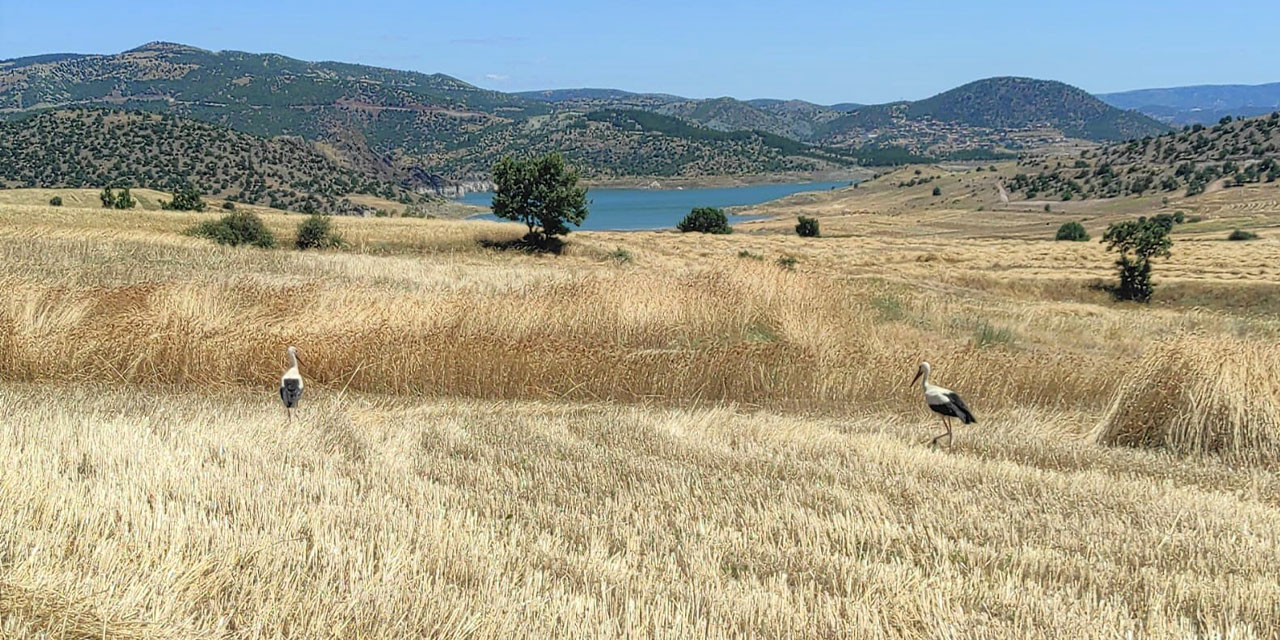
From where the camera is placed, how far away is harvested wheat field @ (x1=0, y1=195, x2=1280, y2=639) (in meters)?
4.13

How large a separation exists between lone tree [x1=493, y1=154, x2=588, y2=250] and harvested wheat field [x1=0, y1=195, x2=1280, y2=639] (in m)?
38.6

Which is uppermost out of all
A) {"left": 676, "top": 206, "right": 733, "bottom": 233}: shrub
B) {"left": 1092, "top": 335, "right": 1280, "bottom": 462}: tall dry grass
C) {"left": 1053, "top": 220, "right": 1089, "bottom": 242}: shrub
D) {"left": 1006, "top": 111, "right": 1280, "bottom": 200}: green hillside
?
{"left": 1092, "top": 335, "right": 1280, "bottom": 462}: tall dry grass

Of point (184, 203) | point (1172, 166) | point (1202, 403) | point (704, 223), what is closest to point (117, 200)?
point (184, 203)

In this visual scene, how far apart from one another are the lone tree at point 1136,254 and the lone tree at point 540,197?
31.7 metres

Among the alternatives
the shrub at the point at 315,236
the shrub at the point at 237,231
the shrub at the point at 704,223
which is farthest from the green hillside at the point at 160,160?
the shrub at the point at 237,231

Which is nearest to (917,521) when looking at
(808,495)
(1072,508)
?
(808,495)

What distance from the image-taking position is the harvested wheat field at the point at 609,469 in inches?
163

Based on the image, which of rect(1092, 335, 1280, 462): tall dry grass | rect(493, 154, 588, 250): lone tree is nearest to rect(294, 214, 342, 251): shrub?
rect(493, 154, 588, 250): lone tree

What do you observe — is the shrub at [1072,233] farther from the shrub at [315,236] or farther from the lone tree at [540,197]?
the shrub at [315,236]

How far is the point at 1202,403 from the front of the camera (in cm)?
909

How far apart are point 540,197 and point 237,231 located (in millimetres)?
18229

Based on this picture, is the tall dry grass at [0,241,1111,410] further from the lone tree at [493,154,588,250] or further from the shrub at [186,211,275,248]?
the lone tree at [493,154,588,250]

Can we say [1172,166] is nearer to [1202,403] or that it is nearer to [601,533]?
[1202,403]

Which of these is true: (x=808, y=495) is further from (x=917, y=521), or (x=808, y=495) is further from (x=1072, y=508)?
(x=1072, y=508)
